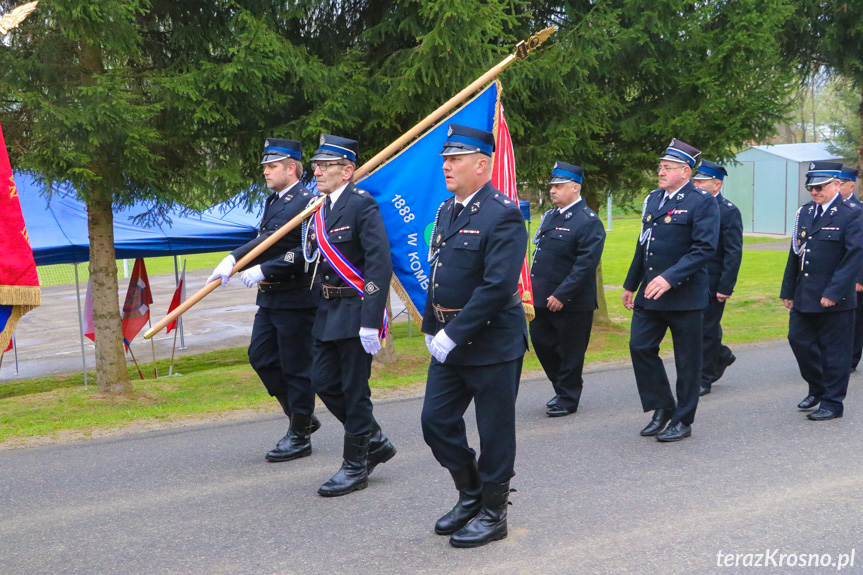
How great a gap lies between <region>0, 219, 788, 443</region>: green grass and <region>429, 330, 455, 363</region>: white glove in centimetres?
383

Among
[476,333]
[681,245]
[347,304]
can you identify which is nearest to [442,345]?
[476,333]

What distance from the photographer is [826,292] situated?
258 inches

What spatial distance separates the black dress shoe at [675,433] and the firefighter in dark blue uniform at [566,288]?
107 cm

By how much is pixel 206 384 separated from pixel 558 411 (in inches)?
207

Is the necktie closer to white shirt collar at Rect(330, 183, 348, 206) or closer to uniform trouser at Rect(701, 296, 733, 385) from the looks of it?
white shirt collar at Rect(330, 183, 348, 206)

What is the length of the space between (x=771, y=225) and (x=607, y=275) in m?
12.2

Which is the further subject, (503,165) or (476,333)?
(503,165)

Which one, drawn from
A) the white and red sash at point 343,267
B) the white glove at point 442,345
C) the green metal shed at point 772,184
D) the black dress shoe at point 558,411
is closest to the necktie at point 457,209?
the white glove at point 442,345

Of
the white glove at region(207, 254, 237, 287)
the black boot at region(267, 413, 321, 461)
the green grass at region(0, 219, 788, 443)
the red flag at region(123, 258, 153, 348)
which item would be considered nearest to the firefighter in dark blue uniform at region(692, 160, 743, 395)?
the green grass at region(0, 219, 788, 443)

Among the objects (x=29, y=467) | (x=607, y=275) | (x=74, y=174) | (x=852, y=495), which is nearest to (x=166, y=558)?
(x=29, y=467)

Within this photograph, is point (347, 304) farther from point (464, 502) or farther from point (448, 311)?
point (464, 502)

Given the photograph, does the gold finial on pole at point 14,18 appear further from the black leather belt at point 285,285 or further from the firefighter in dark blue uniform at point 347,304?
the black leather belt at point 285,285

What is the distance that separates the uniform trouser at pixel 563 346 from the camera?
7020 mm

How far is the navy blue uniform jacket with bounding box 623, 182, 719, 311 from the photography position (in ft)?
19.4
